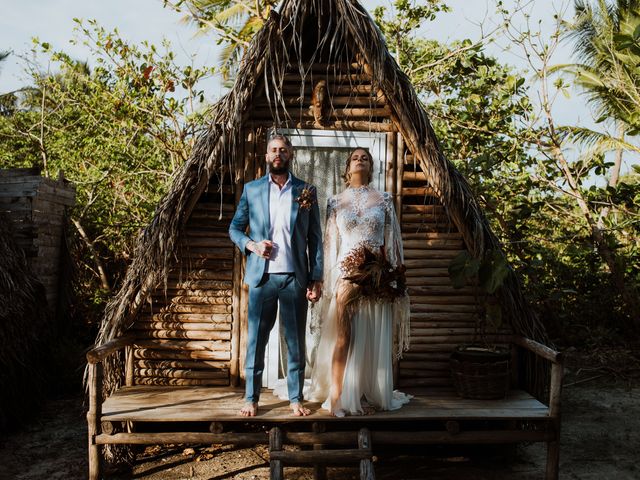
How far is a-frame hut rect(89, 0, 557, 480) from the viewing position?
5426 mm

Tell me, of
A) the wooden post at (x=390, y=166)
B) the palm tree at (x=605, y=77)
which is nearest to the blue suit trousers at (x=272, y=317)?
the wooden post at (x=390, y=166)

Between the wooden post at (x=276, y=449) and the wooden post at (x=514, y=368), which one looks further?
the wooden post at (x=514, y=368)

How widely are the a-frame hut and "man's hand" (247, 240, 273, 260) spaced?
1.00 metres

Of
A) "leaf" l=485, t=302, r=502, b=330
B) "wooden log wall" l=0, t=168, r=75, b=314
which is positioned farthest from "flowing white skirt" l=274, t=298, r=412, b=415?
"wooden log wall" l=0, t=168, r=75, b=314

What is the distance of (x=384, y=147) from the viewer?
5750 millimetres

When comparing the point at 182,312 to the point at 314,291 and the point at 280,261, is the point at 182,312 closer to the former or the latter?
the point at 280,261

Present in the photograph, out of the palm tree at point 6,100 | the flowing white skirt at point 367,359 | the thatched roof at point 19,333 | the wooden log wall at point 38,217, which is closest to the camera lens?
the flowing white skirt at point 367,359

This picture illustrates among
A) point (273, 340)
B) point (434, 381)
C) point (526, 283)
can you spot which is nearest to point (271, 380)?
point (273, 340)

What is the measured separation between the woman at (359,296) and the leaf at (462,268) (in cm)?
58

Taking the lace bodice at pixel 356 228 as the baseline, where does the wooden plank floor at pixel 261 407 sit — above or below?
below

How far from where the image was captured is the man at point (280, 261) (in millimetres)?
4691

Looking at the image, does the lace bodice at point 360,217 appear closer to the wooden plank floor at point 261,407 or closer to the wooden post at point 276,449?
the wooden plank floor at point 261,407

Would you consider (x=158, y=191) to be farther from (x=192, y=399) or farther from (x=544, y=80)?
(x=544, y=80)

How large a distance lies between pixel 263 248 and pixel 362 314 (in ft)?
3.17
